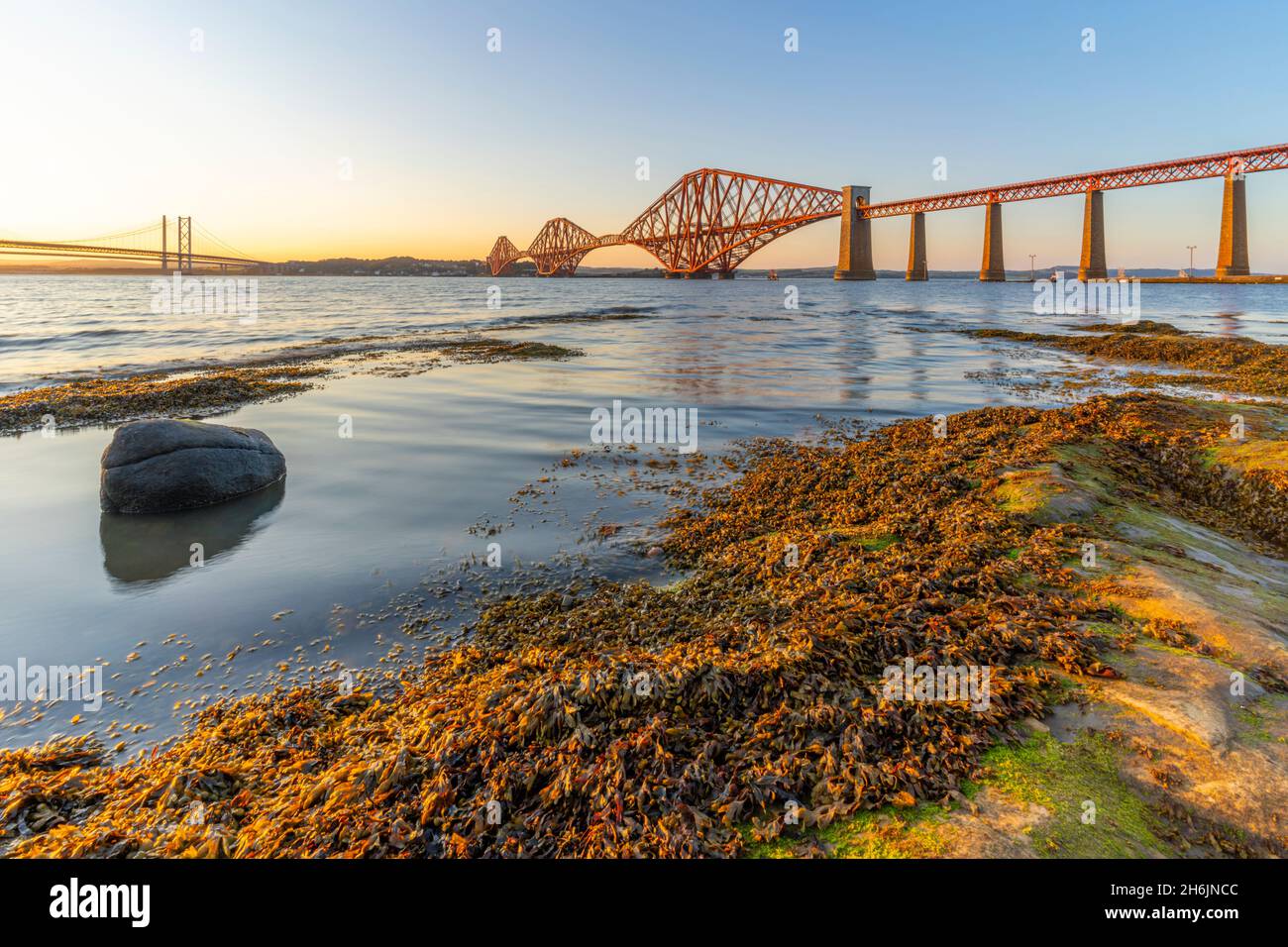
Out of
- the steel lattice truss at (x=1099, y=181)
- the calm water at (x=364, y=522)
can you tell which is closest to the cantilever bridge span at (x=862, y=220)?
the steel lattice truss at (x=1099, y=181)

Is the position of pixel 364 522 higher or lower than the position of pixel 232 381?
lower

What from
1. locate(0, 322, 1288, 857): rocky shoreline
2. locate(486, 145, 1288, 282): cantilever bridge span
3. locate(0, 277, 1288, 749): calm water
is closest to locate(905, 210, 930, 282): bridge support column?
locate(486, 145, 1288, 282): cantilever bridge span

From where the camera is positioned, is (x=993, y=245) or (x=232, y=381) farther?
(x=993, y=245)

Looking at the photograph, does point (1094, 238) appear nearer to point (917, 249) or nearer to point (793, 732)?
point (917, 249)

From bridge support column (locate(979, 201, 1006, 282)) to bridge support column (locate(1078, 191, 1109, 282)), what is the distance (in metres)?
15.2

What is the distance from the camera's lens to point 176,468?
7.17 metres

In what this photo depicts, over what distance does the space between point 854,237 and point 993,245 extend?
2468 cm

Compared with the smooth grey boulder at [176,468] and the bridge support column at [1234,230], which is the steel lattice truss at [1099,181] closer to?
the bridge support column at [1234,230]

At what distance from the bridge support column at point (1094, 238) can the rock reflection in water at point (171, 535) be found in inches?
4705

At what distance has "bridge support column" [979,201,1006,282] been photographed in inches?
4289

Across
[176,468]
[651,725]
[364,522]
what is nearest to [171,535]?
[176,468]

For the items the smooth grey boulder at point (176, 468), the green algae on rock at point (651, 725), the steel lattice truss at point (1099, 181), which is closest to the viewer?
the green algae on rock at point (651, 725)

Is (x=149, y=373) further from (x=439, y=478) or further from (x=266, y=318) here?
(x=266, y=318)

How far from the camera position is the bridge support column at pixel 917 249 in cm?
11681
